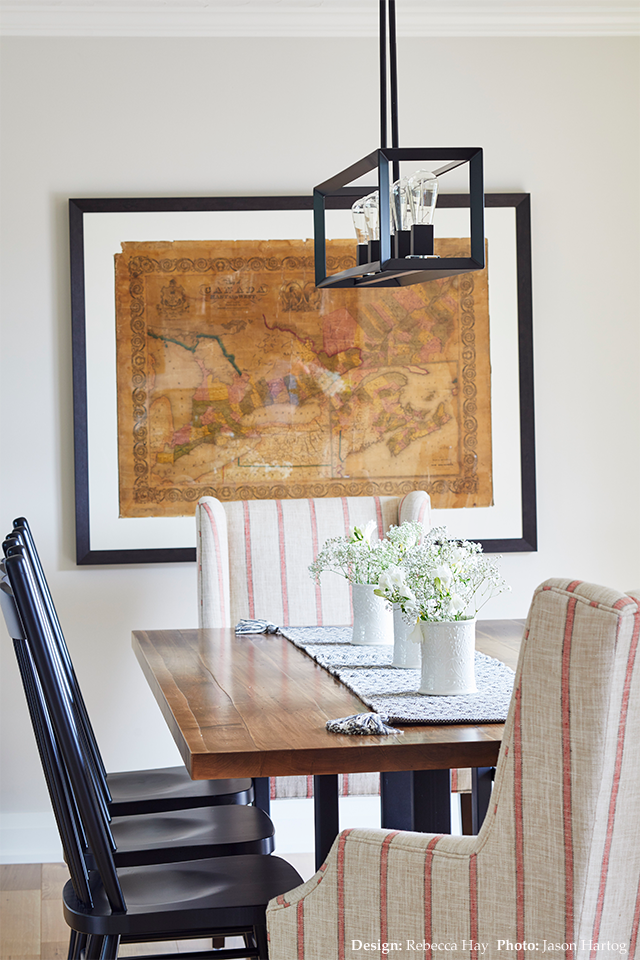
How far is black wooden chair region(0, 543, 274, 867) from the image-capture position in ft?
5.97

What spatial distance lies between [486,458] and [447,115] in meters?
1.20

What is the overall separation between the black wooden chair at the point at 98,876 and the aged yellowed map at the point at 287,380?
5.55 ft

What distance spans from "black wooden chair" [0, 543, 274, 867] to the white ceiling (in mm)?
2228

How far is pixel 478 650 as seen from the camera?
2.25m

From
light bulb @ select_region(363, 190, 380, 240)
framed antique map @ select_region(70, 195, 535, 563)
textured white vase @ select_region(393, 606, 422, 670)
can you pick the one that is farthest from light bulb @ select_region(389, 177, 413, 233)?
framed antique map @ select_region(70, 195, 535, 563)

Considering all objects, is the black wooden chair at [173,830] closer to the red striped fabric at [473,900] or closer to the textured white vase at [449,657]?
the textured white vase at [449,657]

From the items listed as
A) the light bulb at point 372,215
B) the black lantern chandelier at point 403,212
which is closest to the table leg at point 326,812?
the black lantern chandelier at point 403,212

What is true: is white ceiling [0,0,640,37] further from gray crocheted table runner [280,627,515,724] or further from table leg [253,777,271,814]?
table leg [253,777,271,814]

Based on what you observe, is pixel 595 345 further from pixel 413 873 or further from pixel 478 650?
pixel 413 873

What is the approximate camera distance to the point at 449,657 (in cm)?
173

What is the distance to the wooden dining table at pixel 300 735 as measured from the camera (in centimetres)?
141

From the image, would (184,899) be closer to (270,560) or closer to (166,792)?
(166,792)

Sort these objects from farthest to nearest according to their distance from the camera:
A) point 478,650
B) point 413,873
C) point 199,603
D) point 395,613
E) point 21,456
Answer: point 21,456 → point 199,603 → point 478,650 → point 395,613 → point 413,873

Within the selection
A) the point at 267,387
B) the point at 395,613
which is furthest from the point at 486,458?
the point at 395,613
